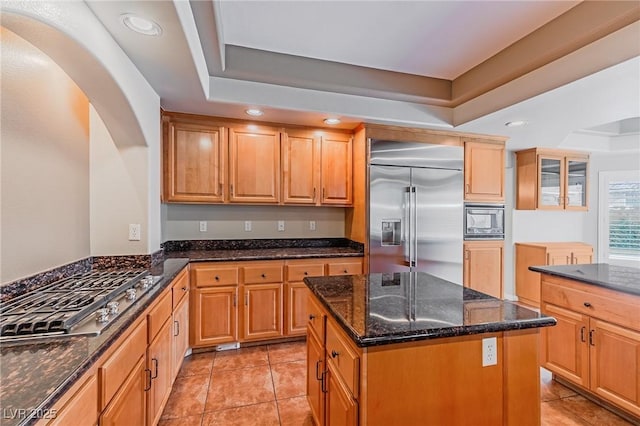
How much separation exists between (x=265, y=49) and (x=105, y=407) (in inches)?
103

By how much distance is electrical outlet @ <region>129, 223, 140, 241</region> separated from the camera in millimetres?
2244

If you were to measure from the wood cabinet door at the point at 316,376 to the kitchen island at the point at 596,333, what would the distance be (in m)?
1.88

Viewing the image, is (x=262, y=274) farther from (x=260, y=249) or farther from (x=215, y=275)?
(x=260, y=249)

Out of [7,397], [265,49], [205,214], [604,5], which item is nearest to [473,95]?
[604,5]

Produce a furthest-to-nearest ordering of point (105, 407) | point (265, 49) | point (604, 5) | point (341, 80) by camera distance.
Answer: point (341, 80) < point (265, 49) < point (604, 5) < point (105, 407)

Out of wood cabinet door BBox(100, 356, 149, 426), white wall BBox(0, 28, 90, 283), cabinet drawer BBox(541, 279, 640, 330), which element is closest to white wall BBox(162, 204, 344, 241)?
white wall BBox(0, 28, 90, 283)

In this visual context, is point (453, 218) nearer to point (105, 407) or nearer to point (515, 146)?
point (515, 146)

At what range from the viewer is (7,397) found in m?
0.73

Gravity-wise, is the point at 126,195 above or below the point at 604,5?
below

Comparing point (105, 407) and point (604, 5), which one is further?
point (604, 5)

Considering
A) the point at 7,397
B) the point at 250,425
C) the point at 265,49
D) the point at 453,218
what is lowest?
the point at 250,425

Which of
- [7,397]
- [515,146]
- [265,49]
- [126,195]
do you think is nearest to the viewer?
[7,397]

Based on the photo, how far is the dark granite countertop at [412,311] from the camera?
113 centimetres

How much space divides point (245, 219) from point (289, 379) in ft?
5.78
